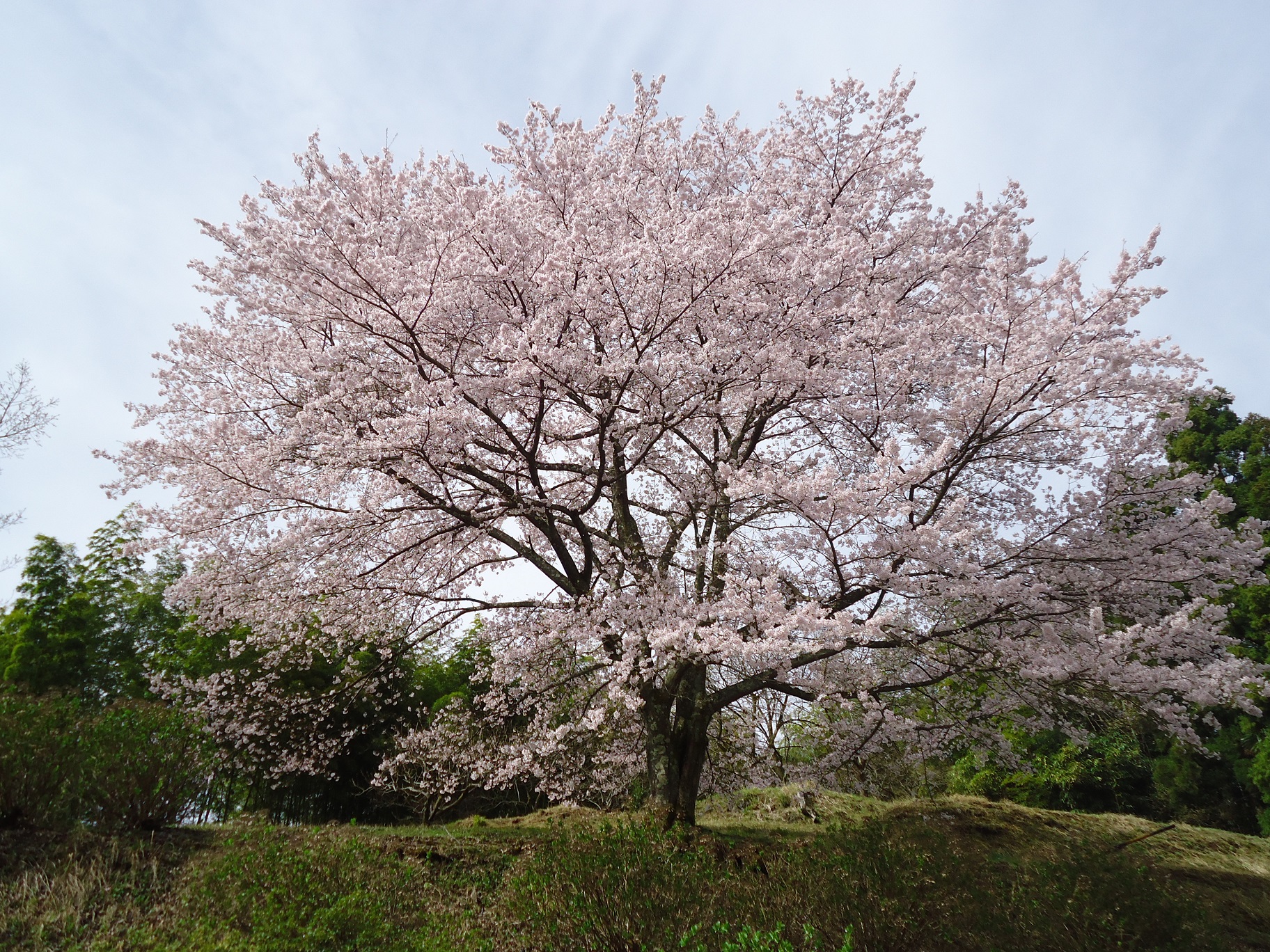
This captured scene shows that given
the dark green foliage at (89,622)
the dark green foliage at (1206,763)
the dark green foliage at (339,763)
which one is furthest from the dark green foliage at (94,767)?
the dark green foliage at (1206,763)

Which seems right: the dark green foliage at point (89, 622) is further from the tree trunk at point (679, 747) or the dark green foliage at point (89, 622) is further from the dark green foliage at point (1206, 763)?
the dark green foliage at point (1206, 763)

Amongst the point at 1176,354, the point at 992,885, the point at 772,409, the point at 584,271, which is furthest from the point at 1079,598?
the point at 584,271

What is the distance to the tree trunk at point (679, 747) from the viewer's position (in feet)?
24.0

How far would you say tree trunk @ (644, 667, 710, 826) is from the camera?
732 centimetres

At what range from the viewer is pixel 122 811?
6.27 meters

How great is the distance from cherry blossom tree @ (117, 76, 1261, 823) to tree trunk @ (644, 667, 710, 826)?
0.04 m

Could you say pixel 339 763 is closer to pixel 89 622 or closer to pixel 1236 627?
pixel 89 622

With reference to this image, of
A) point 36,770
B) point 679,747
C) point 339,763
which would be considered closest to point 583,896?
point 679,747

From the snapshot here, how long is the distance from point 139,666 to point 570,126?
14.6m

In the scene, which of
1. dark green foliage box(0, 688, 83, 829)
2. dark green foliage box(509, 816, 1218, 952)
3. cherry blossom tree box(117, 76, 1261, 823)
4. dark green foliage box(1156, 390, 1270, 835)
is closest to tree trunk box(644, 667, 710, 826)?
cherry blossom tree box(117, 76, 1261, 823)

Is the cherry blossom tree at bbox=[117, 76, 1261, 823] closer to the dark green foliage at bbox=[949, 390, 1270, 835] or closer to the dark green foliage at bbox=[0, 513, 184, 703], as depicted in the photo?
the dark green foliage at bbox=[949, 390, 1270, 835]

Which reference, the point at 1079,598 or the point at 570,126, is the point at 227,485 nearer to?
the point at 570,126

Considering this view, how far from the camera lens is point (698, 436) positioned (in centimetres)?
838

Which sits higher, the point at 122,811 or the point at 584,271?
the point at 584,271
